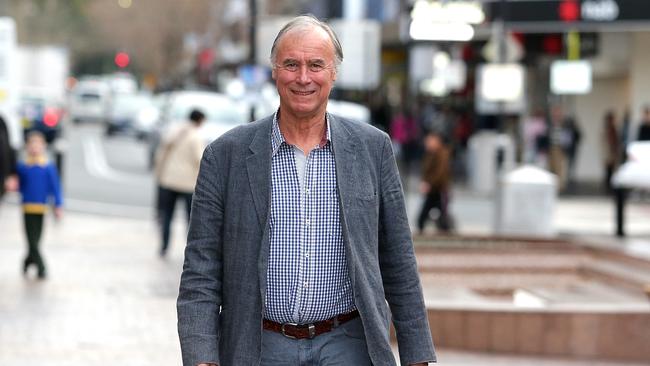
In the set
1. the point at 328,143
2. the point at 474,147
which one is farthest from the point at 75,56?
the point at 328,143

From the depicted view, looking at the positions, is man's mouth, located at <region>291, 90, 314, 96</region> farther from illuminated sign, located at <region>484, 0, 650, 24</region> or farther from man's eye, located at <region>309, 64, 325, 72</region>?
illuminated sign, located at <region>484, 0, 650, 24</region>

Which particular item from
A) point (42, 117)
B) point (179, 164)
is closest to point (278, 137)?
point (179, 164)

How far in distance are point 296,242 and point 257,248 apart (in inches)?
4.7

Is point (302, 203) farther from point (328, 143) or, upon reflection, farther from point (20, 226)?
point (20, 226)

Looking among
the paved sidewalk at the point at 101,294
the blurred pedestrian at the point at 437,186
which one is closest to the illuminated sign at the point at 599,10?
the paved sidewalk at the point at 101,294

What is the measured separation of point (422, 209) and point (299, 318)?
15.3m

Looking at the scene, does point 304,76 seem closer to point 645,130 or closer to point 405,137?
point 645,130

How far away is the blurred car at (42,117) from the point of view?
4456 cm

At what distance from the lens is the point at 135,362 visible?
10.4m

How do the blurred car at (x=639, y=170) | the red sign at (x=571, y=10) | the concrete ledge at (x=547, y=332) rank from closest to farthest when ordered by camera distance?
the concrete ledge at (x=547, y=332) → the blurred car at (x=639, y=170) → the red sign at (x=571, y=10)

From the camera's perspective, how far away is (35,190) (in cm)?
1538

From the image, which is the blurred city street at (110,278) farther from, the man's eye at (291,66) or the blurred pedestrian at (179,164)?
the man's eye at (291,66)

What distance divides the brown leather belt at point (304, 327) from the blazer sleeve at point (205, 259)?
0.17 meters

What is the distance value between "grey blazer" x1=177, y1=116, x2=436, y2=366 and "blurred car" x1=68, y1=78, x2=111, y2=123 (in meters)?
63.4
